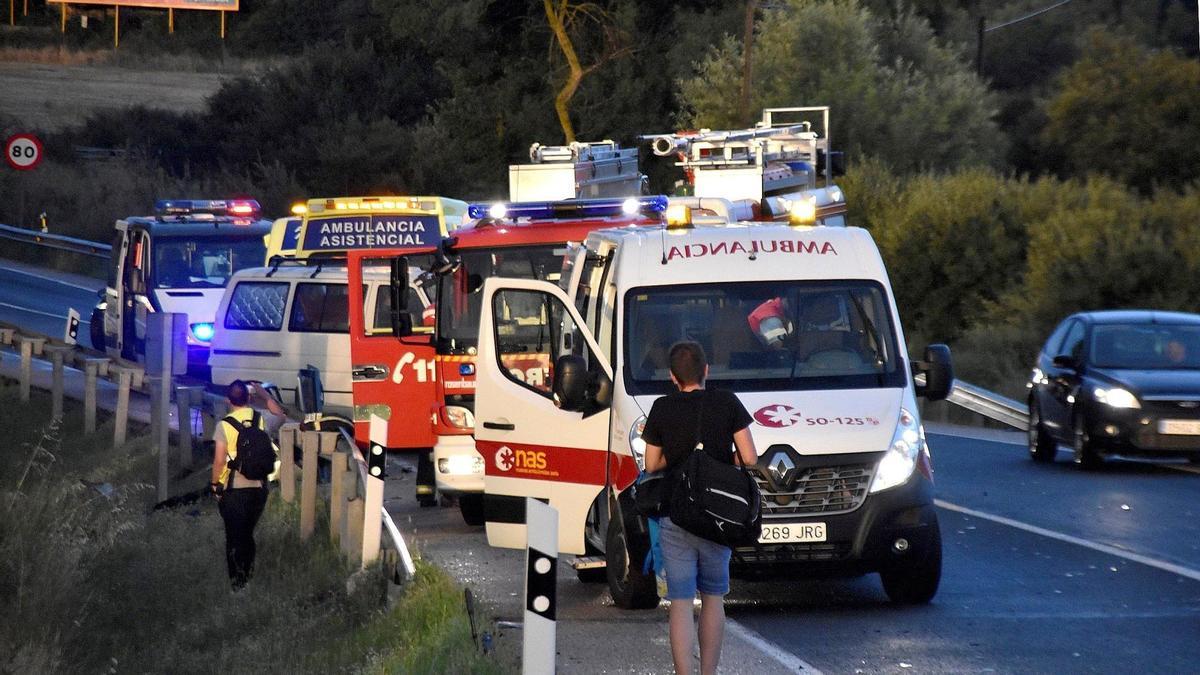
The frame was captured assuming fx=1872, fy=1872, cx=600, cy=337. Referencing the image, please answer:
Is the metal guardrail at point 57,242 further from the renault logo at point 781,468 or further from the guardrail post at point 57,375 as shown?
the renault logo at point 781,468

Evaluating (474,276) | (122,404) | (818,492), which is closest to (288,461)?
(474,276)

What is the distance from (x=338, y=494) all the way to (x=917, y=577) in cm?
443

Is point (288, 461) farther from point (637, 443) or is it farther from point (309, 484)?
point (637, 443)

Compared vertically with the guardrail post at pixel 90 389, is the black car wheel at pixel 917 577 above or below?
below

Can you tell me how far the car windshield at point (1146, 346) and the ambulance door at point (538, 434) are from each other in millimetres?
8775

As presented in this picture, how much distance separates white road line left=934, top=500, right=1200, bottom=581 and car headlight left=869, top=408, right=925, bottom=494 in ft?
8.30

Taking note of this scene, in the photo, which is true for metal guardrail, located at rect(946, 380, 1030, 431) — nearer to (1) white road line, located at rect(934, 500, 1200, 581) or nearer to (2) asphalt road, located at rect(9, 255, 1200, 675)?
(2) asphalt road, located at rect(9, 255, 1200, 675)

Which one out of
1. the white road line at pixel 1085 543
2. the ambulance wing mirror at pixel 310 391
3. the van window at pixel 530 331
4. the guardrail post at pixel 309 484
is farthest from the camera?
the ambulance wing mirror at pixel 310 391

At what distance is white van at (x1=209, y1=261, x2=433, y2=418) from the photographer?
62.4ft

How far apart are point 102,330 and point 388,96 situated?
1492 inches

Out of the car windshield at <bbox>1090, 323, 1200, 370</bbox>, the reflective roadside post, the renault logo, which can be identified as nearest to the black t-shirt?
the reflective roadside post

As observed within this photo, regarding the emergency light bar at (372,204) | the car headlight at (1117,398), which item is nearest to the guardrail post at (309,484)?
the car headlight at (1117,398)

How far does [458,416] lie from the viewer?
14664mm

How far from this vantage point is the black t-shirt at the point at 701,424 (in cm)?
820
